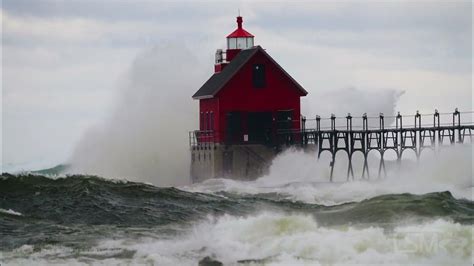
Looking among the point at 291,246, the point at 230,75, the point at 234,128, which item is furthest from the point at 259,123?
the point at 291,246

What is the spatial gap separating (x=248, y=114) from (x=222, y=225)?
81.7 feet

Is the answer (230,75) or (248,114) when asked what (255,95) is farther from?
(230,75)

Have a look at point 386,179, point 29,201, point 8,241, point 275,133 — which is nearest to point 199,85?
point 275,133

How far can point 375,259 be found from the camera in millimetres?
25594

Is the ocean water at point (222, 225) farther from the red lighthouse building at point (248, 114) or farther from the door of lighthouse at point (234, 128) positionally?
the door of lighthouse at point (234, 128)

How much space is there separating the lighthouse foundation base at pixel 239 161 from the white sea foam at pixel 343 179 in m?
0.57

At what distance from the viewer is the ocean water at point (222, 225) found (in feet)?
86.8

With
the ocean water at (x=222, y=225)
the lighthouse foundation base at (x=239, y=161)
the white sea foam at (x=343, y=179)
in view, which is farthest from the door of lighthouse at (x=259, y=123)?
the ocean water at (x=222, y=225)

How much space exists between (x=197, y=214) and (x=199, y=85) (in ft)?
87.4

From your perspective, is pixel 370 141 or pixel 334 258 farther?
pixel 370 141

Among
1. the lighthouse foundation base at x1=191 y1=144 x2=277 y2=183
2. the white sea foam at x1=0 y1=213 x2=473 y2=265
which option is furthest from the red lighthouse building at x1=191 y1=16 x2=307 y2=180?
the white sea foam at x1=0 y1=213 x2=473 y2=265

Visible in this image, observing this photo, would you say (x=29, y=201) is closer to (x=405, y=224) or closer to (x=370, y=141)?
(x=405, y=224)

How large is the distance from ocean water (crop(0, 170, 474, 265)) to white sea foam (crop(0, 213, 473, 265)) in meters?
0.02

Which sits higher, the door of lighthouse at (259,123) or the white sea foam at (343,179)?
the door of lighthouse at (259,123)
